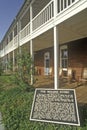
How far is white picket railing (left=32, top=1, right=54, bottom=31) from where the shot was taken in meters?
13.9

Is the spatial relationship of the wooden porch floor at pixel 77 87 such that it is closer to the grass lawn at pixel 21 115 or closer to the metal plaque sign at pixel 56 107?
the grass lawn at pixel 21 115

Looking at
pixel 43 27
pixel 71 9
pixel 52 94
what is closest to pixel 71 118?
pixel 52 94

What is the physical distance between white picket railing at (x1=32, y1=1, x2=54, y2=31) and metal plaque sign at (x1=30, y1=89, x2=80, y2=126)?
274 inches

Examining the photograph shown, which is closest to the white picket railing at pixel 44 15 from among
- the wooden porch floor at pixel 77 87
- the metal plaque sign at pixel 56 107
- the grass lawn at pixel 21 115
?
the wooden porch floor at pixel 77 87

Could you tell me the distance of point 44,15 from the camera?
15.4m

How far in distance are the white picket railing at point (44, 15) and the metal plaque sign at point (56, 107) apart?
6.96m

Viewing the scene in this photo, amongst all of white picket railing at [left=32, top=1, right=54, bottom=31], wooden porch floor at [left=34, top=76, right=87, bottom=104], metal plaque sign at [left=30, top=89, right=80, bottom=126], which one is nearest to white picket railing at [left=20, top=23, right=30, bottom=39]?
white picket railing at [left=32, top=1, right=54, bottom=31]

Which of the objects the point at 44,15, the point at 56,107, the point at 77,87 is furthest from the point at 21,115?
the point at 44,15

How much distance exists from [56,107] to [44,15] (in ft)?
30.7

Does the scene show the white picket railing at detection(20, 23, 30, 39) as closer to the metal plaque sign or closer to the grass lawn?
the grass lawn

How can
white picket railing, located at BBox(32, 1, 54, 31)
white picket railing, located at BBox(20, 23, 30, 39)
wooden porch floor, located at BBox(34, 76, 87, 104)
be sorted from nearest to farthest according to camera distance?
wooden porch floor, located at BBox(34, 76, 87, 104), white picket railing, located at BBox(32, 1, 54, 31), white picket railing, located at BBox(20, 23, 30, 39)

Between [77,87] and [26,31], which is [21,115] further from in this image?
[26,31]

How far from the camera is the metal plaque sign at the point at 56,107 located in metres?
6.41

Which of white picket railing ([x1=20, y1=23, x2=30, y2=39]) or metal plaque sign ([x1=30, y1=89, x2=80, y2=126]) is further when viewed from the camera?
white picket railing ([x1=20, y1=23, x2=30, y2=39])
